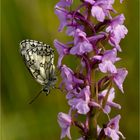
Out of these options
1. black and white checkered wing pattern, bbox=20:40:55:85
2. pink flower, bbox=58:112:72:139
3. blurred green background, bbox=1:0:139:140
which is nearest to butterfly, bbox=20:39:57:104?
black and white checkered wing pattern, bbox=20:40:55:85

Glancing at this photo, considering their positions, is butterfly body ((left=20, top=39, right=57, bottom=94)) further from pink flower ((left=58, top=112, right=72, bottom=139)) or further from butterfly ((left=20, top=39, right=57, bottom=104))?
pink flower ((left=58, top=112, right=72, bottom=139))

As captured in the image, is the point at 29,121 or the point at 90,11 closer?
the point at 90,11

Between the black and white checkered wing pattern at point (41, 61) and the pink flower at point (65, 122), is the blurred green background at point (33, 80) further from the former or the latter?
the pink flower at point (65, 122)

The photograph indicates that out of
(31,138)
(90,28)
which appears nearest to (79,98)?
(90,28)

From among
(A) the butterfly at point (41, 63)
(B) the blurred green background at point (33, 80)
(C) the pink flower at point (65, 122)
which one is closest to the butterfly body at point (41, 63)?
(A) the butterfly at point (41, 63)

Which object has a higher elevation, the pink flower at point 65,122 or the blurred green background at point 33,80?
the pink flower at point 65,122
